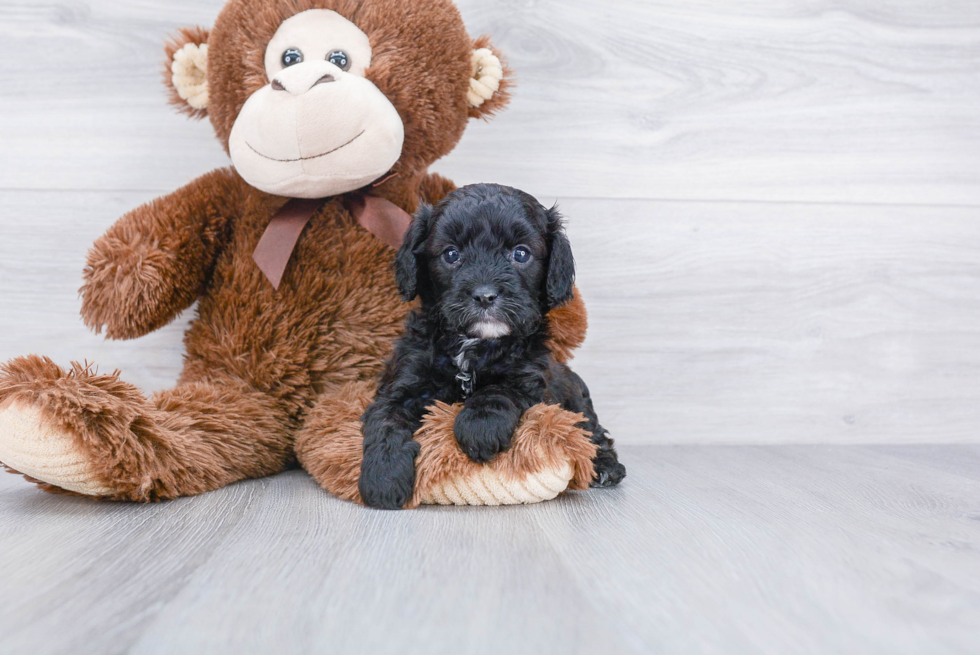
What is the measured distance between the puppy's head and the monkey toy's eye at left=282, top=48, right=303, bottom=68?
0.41m

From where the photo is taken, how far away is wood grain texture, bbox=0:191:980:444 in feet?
6.42

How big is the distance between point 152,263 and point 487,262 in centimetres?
68

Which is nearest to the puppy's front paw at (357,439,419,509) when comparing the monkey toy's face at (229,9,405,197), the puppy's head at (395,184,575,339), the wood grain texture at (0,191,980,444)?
the puppy's head at (395,184,575,339)

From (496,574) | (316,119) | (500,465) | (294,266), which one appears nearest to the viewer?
(496,574)

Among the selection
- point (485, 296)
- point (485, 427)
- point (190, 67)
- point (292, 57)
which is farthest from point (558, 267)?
point (190, 67)

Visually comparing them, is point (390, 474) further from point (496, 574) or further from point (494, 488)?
point (496, 574)

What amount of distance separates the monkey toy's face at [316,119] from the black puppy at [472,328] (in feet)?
0.69

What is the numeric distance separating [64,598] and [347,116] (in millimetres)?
893

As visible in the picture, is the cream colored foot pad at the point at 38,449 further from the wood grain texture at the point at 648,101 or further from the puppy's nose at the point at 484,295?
the wood grain texture at the point at 648,101

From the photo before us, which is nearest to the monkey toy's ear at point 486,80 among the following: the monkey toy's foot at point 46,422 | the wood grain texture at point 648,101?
the wood grain texture at point 648,101

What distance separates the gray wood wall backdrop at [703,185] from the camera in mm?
1821

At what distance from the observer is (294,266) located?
5.01 feet

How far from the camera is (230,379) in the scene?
149 centimetres

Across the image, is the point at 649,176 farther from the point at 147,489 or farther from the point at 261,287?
the point at 147,489
